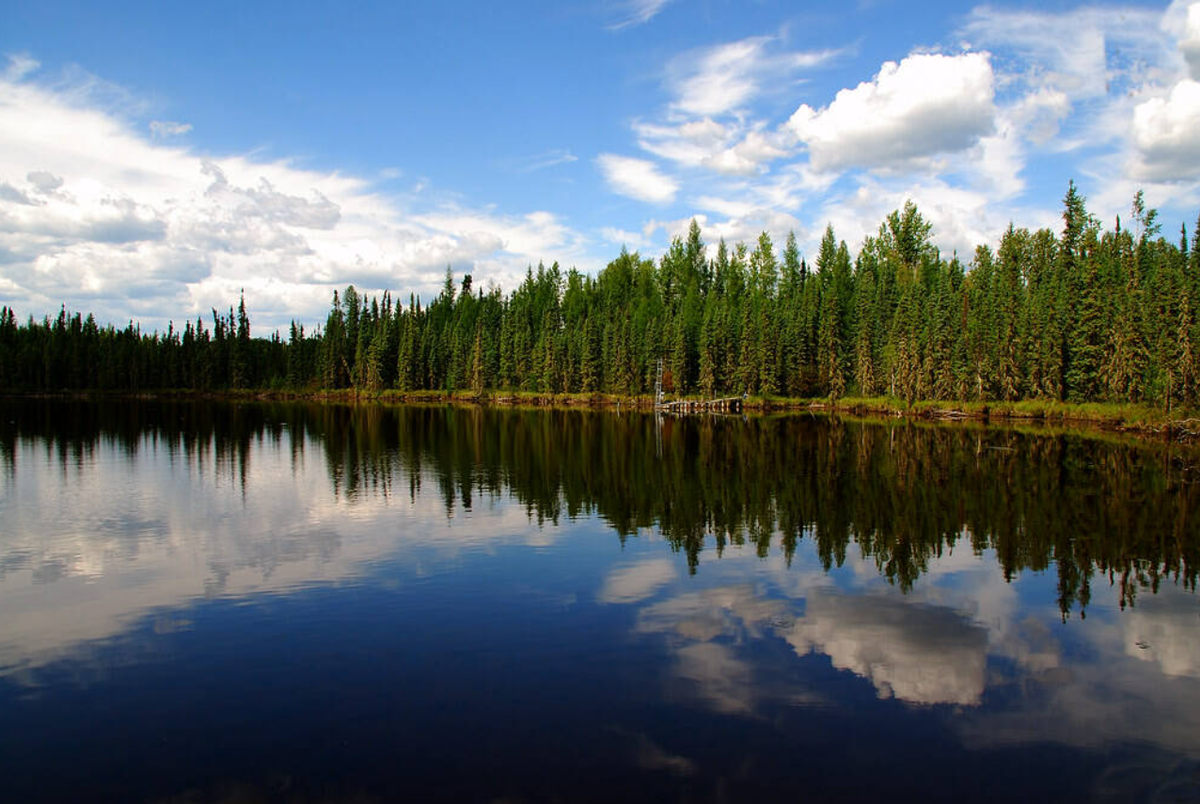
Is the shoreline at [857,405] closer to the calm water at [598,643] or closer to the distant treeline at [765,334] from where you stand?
the distant treeline at [765,334]

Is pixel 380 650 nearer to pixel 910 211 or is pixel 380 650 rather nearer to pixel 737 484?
pixel 737 484

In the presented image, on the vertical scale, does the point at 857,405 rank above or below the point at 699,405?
above

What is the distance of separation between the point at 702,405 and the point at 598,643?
9664 cm

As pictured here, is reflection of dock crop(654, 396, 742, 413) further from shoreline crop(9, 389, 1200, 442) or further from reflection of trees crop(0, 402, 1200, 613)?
reflection of trees crop(0, 402, 1200, 613)

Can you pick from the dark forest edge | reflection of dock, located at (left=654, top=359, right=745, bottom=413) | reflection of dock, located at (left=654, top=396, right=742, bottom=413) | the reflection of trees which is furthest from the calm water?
reflection of dock, located at (left=654, top=396, right=742, bottom=413)

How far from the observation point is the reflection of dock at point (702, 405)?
351ft

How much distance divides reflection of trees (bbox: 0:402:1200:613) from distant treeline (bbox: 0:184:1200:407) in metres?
20.7

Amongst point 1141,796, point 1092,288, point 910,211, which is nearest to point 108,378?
point 910,211

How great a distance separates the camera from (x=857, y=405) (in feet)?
330

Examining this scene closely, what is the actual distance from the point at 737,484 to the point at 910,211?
11013 centimetres

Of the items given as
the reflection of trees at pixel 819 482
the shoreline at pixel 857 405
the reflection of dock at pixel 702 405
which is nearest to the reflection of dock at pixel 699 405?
A: the reflection of dock at pixel 702 405

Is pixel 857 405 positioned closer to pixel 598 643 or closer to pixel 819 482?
pixel 819 482

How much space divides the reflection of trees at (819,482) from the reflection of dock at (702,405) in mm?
41083

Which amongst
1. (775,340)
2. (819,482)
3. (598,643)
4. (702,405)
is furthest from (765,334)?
(598,643)
